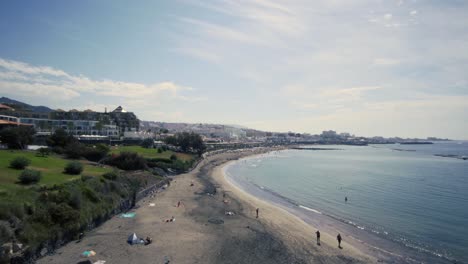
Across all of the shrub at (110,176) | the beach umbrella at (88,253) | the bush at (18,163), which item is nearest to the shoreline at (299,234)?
the beach umbrella at (88,253)

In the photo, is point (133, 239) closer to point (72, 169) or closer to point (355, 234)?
point (72, 169)


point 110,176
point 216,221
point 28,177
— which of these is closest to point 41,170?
point 110,176

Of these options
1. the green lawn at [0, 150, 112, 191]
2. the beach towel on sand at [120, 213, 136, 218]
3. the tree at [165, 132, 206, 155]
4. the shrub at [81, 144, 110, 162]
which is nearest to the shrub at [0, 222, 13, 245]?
the green lawn at [0, 150, 112, 191]

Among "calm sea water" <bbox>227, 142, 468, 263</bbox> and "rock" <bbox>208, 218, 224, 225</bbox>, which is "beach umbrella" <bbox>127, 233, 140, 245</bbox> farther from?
"calm sea water" <bbox>227, 142, 468, 263</bbox>

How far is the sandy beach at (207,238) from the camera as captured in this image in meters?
24.3

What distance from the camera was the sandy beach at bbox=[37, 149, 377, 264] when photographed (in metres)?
24.3

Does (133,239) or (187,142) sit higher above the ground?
(187,142)

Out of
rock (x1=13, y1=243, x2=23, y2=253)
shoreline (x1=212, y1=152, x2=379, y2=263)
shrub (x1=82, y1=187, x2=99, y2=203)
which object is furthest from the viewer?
shrub (x1=82, y1=187, x2=99, y2=203)

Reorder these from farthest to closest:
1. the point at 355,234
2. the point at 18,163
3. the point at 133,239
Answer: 1. the point at 18,163
2. the point at 355,234
3. the point at 133,239

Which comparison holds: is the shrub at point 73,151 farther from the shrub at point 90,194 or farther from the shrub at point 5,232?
the shrub at point 5,232

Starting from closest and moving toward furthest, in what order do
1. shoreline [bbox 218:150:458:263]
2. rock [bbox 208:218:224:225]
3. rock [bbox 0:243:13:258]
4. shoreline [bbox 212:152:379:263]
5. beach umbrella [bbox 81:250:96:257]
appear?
rock [bbox 0:243:13:258] → beach umbrella [bbox 81:250:96:257] → shoreline [bbox 212:152:379:263] → shoreline [bbox 218:150:458:263] → rock [bbox 208:218:224:225]

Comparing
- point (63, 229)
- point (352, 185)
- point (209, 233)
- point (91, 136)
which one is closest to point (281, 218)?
point (209, 233)

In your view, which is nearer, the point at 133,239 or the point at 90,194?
the point at 133,239

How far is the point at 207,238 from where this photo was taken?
2891 centimetres
